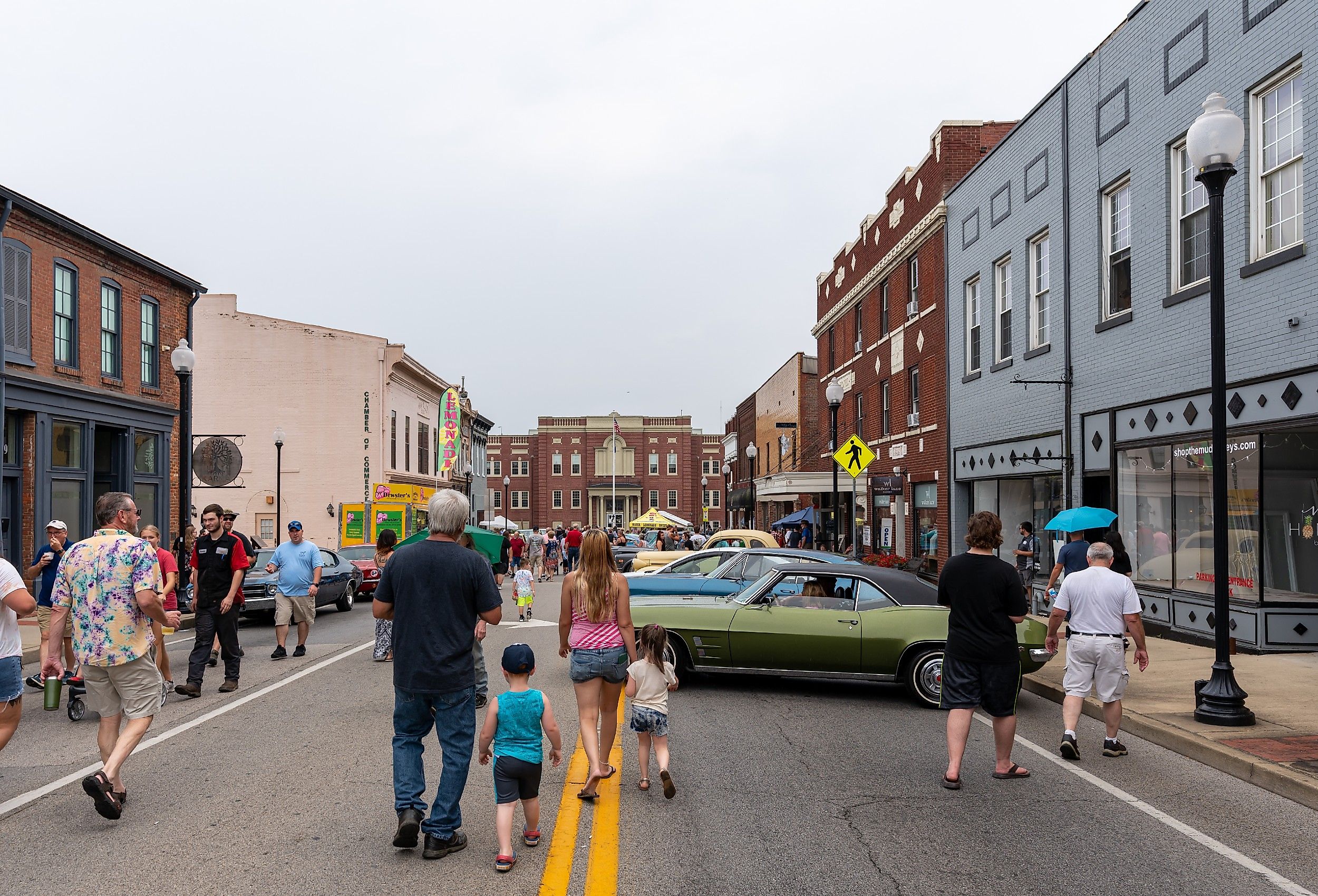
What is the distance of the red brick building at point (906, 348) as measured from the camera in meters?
24.7

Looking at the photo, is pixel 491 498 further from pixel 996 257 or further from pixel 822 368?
pixel 996 257

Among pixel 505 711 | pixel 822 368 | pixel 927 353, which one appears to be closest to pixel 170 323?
pixel 927 353

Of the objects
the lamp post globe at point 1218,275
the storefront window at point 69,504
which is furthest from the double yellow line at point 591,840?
the storefront window at point 69,504

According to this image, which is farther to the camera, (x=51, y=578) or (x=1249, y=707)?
(x=51, y=578)

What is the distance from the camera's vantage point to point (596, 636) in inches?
250

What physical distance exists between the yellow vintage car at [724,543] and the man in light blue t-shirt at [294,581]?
9197 mm

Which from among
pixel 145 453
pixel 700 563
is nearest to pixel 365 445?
pixel 145 453

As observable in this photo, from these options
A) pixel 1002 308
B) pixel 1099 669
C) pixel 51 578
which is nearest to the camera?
pixel 1099 669

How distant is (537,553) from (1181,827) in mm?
26000

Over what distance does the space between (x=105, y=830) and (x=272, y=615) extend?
45.5ft

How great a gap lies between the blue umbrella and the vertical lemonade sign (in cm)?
4417

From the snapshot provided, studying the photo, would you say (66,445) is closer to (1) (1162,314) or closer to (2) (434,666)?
(2) (434,666)

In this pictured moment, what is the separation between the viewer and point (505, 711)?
505cm

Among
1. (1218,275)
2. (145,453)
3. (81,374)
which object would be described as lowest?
(145,453)
